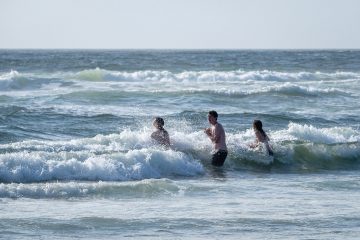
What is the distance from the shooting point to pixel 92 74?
43.9 m

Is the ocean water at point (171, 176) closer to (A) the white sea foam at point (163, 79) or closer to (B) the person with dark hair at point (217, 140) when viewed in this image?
(B) the person with dark hair at point (217, 140)

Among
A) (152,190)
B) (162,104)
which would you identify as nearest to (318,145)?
(152,190)

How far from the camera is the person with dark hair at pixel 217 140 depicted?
16734 millimetres

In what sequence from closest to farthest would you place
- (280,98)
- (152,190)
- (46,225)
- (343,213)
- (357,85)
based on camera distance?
1. (46,225)
2. (343,213)
3. (152,190)
4. (280,98)
5. (357,85)

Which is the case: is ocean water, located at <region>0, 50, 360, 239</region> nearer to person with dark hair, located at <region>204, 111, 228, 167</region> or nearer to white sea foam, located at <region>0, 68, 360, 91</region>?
person with dark hair, located at <region>204, 111, 228, 167</region>

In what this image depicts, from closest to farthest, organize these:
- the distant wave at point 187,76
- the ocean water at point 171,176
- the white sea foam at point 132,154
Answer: the ocean water at point 171,176
the white sea foam at point 132,154
the distant wave at point 187,76

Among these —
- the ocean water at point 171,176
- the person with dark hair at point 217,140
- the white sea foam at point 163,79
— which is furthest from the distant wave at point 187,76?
the person with dark hair at point 217,140

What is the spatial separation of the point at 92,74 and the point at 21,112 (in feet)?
61.4

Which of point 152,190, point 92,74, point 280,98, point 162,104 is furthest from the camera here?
point 92,74

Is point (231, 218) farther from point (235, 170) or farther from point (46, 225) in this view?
point (235, 170)

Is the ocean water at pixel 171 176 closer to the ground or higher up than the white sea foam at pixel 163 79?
higher up

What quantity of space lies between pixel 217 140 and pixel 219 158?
369mm

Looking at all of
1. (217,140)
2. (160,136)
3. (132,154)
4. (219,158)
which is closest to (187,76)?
(160,136)

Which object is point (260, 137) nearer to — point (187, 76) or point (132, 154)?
point (132, 154)
